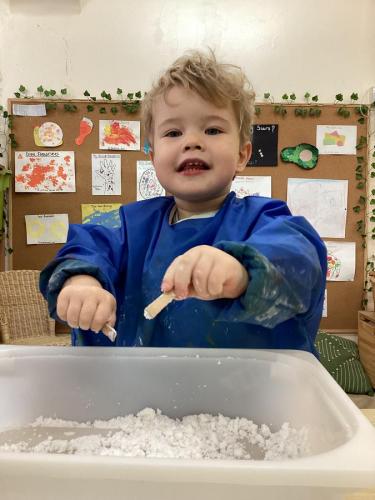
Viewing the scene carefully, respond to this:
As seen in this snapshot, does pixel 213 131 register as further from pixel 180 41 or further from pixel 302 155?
pixel 180 41

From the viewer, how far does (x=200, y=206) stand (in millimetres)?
751

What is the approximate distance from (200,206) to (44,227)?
1.73 m

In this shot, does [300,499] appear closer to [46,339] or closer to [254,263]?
[254,263]

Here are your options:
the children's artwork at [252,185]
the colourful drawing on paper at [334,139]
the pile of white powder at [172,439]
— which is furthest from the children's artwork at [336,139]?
the pile of white powder at [172,439]

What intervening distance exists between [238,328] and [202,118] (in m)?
0.34

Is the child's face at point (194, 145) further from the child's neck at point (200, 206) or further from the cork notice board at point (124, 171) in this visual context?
the cork notice board at point (124, 171)


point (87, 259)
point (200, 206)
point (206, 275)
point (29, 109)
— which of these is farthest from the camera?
point (29, 109)

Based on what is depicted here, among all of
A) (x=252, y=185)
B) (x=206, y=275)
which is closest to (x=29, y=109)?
(x=252, y=185)

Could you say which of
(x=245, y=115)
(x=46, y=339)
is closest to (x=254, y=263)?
(x=245, y=115)

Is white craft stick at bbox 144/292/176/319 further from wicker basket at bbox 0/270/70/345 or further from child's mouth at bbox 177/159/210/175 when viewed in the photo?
wicker basket at bbox 0/270/70/345

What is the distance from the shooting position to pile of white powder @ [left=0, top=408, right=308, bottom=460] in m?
0.49

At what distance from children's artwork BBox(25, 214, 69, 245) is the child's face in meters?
1.69

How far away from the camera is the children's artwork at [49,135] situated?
225 centimetres

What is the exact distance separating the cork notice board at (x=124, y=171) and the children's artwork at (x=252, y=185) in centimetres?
3
